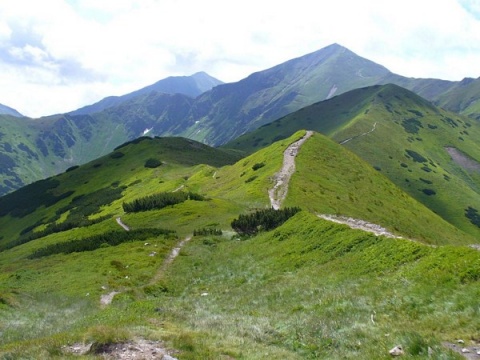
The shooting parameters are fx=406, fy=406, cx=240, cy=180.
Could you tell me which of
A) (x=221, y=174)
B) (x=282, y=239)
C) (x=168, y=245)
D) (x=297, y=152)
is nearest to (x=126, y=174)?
(x=221, y=174)

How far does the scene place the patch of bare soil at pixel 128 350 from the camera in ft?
48.6

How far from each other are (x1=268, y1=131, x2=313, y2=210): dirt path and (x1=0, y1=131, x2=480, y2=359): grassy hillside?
190 centimetres

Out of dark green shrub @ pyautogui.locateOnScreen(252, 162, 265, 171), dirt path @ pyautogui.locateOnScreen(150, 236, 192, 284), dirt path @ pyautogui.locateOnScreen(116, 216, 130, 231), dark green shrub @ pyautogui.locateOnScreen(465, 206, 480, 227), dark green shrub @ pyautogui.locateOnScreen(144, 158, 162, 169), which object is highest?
dark green shrub @ pyautogui.locateOnScreen(144, 158, 162, 169)

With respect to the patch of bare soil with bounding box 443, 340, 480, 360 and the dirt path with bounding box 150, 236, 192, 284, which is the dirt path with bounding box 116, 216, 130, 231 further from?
the patch of bare soil with bounding box 443, 340, 480, 360

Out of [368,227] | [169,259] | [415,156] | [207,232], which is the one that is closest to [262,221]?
[207,232]

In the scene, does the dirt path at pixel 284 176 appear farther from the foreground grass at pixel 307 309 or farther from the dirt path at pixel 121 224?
the foreground grass at pixel 307 309

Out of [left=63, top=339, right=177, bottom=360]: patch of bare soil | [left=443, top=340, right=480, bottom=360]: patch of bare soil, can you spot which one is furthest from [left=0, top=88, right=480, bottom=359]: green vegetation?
[left=443, top=340, right=480, bottom=360]: patch of bare soil

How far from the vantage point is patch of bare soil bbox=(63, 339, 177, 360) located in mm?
14820

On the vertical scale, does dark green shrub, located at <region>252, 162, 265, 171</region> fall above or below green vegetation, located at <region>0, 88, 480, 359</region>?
above

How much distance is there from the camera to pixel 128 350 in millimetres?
15336

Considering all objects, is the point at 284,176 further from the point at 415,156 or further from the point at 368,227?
the point at 415,156

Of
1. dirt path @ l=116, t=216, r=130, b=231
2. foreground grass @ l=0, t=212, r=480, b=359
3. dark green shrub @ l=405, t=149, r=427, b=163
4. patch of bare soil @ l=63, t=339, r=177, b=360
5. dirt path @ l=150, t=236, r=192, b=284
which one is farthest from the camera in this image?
dark green shrub @ l=405, t=149, r=427, b=163

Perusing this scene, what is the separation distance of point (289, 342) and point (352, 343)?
274cm

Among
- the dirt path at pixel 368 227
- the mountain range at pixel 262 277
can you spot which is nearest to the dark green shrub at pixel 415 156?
the mountain range at pixel 262 277
